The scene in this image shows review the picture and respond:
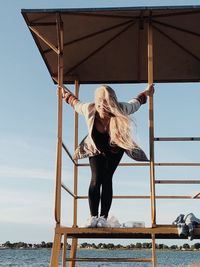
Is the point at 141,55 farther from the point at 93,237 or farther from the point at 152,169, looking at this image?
the point at 93,237

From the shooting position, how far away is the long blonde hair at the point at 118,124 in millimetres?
5574

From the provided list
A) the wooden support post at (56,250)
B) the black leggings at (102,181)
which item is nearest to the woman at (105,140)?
the black leggings at (102,181)

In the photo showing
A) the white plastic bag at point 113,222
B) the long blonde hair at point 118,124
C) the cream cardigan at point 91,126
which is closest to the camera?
the white plastic bag at point 113,222

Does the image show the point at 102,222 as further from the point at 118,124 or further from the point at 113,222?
the point at 118,124

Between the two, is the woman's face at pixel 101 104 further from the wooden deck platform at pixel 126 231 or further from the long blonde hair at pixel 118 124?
the wooden deck platform at pixel 126 231

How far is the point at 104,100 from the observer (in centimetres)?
566

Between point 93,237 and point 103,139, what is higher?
point 103,139

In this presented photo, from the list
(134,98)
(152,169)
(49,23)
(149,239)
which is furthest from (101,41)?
(149,239)

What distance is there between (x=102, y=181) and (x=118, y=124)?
636 millimetres

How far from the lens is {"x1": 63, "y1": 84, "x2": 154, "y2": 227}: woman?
5590 millimetres

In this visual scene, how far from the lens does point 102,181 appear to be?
5672 millimetres

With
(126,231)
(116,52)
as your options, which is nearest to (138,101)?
(126,231)

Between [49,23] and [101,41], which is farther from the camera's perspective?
[101,41]

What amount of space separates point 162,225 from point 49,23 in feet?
8.74
